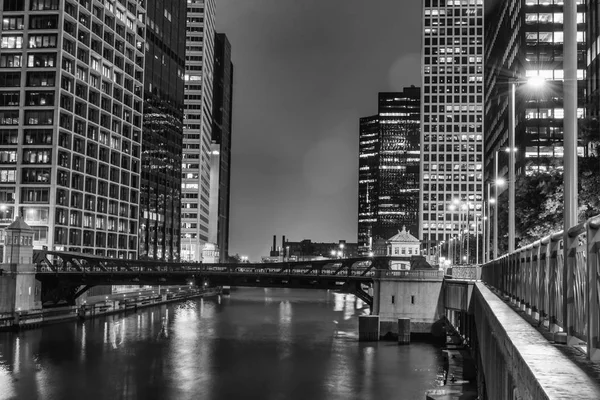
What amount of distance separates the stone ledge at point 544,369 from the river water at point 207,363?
126 feet

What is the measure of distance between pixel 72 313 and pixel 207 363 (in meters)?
42.3

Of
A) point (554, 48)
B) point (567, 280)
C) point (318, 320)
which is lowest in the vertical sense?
point (318, 320)

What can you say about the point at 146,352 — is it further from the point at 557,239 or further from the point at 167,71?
the point at 167,71

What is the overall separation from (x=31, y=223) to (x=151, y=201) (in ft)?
216

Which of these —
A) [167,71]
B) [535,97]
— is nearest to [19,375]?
[535,97]

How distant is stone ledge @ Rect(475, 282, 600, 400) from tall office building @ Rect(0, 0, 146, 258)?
397 ft

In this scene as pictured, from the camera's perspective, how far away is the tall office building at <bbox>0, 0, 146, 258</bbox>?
124 meters

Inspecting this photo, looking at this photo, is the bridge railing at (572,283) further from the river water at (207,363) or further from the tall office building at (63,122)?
the tall office building at (63,122)

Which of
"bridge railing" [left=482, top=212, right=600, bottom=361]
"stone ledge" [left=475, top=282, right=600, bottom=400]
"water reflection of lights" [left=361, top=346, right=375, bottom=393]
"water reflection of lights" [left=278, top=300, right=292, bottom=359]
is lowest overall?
"water reflection of lights" [left=278, top=300, right=292, bottom=359]

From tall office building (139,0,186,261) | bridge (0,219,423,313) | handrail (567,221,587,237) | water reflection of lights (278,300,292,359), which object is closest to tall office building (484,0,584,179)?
bridge (0,219,423,313)

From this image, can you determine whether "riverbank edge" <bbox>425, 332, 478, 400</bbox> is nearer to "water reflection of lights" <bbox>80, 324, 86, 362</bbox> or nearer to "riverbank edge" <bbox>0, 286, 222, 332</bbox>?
"water reflection of lights" <bbox>80, 324, 86, 362</bbox>

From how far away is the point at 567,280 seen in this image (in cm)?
1036

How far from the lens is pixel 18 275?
300 feet

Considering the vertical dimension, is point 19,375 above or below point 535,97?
below
